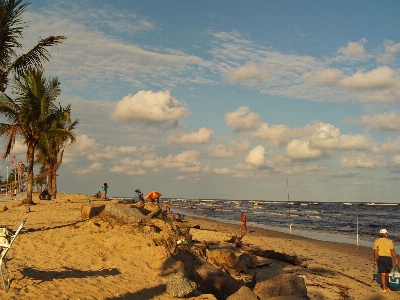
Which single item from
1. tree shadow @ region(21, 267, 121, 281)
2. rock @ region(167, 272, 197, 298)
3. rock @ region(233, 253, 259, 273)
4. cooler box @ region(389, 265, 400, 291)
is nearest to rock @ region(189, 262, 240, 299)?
rock @ region(167, 272, 197, 298)

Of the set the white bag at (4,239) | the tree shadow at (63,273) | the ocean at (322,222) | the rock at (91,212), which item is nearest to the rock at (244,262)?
the tree shadow at (63,273)

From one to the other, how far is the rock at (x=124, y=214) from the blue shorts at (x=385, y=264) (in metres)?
7.99

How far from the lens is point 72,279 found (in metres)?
8.60

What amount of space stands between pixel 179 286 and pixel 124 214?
5.13m

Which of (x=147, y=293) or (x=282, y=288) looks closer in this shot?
(x=147, y=293)

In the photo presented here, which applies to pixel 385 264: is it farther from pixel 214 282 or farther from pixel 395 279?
pixel 214 282

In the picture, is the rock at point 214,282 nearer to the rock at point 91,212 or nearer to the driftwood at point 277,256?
the rock at point 91,212

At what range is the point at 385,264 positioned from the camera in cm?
1248

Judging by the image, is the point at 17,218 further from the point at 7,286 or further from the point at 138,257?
the point at 7,286

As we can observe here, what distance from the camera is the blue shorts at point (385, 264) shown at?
12.4 meters

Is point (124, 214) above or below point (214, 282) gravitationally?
above

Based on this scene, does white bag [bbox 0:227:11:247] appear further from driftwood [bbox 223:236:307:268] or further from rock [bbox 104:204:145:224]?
driftwood [bbox 223:236:307:268]

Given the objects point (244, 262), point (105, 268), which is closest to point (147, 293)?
point (105, 268)

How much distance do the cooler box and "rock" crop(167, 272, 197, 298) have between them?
289 inches
